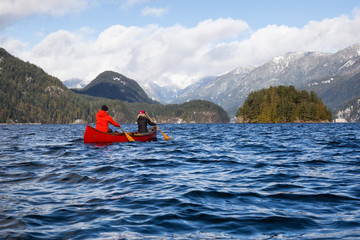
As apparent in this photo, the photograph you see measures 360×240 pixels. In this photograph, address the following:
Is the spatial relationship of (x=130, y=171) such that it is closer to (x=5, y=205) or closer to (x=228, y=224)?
(x=5, y=205)

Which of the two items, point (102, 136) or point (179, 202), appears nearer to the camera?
Result: point (179, 202)

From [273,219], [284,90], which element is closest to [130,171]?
[273,219]

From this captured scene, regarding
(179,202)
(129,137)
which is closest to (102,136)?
(129,137)

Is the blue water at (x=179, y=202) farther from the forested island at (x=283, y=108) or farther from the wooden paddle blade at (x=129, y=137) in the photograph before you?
the forested island at (x=283, y=108)

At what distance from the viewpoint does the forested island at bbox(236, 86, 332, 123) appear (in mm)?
155875

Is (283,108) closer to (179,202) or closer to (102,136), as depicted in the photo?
(102,136)

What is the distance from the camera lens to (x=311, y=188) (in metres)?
9.85

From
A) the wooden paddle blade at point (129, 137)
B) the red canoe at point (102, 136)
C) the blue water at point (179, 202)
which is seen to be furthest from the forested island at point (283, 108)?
the blue water at point (179, 202)

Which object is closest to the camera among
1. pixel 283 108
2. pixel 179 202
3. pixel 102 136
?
pixel 179 202

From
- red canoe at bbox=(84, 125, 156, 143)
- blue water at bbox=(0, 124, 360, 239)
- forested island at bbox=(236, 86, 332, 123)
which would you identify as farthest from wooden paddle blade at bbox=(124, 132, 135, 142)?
forested island at bbox=(236, 86, 332, 123)

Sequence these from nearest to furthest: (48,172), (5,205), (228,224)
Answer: (228,224)
(5,205)
(48,172)

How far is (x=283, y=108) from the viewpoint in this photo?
511 feet

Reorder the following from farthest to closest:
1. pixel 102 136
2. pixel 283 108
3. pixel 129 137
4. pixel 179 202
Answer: pixel 283 108 → pixel 129 137 → pixel 102 136 → pixel 179 202

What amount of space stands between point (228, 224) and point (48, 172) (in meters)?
9.16
